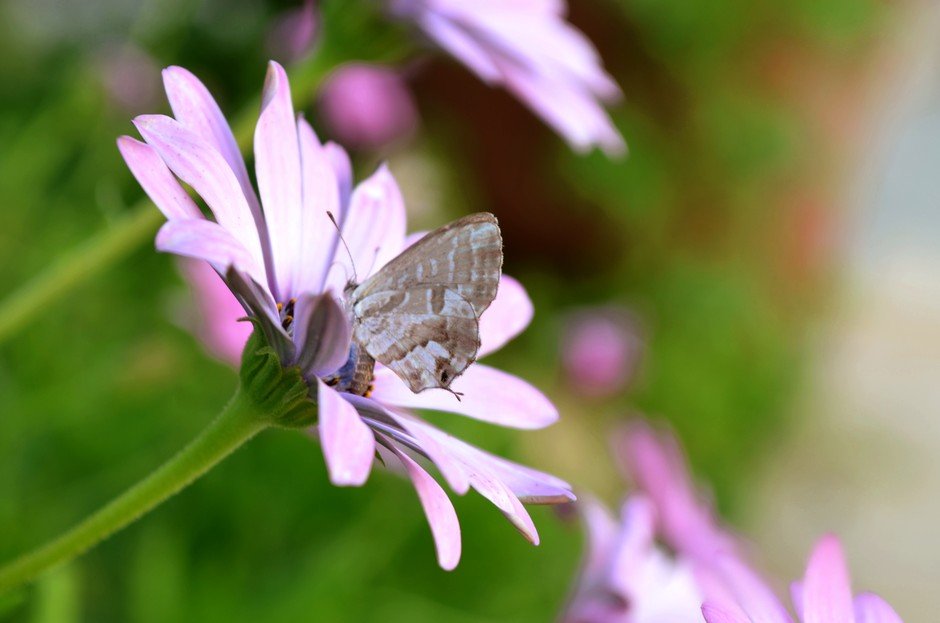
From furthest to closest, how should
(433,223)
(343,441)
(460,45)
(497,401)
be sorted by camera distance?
(433,223) < (460,45) < (497,401) < (343,441)

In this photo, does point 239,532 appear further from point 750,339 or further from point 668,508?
point 750,339

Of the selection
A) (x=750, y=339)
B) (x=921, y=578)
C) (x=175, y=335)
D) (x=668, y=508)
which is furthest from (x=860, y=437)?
(x=668, y=508)

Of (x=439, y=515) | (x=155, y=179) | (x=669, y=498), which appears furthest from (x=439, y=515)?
(x=669, y=498)

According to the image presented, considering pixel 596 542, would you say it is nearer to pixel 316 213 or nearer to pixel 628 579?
pixel 628 579

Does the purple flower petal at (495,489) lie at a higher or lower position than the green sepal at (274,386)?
higher

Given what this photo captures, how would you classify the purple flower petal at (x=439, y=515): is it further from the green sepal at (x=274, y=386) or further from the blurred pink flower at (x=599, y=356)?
the blurred pink flower at (x=599, y=356)

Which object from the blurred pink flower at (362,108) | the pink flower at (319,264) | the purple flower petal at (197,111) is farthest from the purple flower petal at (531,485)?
the blurred pink flower at (362,108)
